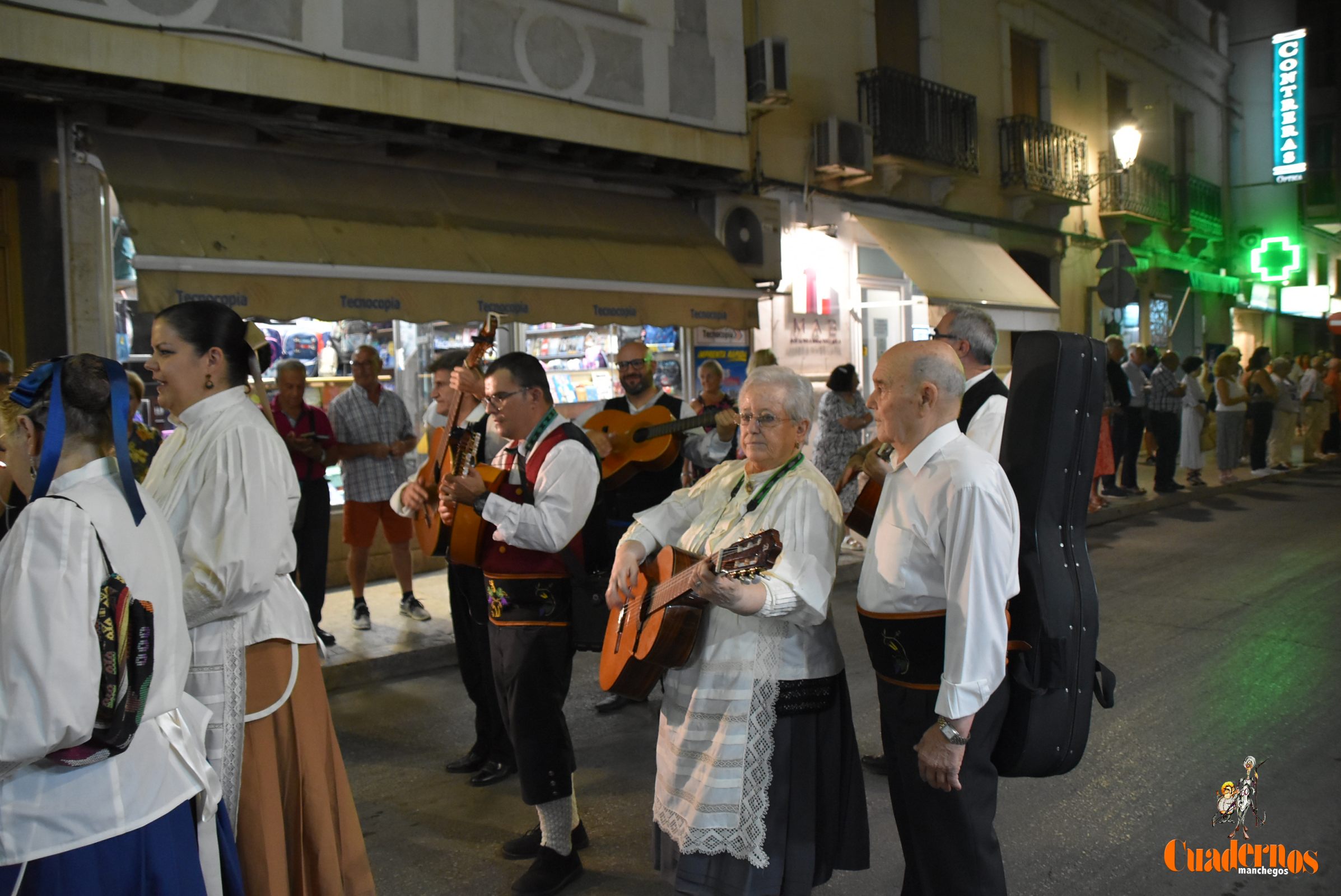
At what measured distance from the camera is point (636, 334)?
11.5 m

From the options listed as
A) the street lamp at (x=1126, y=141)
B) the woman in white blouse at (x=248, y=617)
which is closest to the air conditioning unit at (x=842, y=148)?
the street lamp at (x=1126, y=141)

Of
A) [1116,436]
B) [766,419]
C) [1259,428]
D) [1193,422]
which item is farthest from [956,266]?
[766,419]

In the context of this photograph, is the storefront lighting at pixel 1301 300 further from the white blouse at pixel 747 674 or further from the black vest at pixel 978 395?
the white blouse at pixel 747 674

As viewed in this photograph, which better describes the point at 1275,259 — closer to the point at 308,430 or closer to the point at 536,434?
the point at 308,430

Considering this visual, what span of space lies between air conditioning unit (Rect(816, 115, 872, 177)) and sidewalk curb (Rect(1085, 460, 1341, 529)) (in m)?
5.15

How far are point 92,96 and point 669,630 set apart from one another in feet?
21.9

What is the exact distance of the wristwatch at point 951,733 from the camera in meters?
2.56

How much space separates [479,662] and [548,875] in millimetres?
1630

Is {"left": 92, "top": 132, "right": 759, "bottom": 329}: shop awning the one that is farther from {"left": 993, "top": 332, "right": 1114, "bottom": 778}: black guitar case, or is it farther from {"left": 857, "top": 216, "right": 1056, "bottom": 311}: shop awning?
{"left": 993, "top": 332, "right": 1114, "bottom": 778}: black guitar case

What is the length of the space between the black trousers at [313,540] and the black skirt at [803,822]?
4.78 meters

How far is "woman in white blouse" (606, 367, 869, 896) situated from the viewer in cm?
290

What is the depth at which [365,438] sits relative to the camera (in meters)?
7.84

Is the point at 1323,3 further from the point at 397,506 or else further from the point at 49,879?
the point at 49,879

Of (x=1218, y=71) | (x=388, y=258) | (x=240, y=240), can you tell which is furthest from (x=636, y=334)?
(x=1218, y=71)
